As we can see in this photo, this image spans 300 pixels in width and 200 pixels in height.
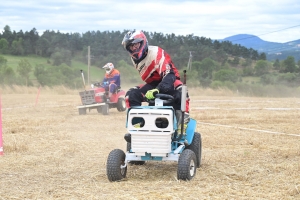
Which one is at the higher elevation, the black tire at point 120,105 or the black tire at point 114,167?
the black tire at point 114,167

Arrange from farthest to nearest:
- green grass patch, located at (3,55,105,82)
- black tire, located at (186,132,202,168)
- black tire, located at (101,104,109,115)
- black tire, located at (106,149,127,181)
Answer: green grass patch, located at (3,55,105,82)
black tire, located at (101,104,109,115)
black tire, located at (186,132,202,168)
black tire, located at (106,149,127,181)

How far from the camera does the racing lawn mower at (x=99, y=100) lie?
58.6ft

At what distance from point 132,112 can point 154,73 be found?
0.99 m

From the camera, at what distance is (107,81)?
18.7m

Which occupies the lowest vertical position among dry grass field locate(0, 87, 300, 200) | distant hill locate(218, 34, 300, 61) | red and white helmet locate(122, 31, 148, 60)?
dry grass field locate(0, 87, 300, 200)

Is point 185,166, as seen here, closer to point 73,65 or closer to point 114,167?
point 114,167

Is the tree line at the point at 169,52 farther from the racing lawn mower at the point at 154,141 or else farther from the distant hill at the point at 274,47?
the racing lawn mower at the point at 154,141

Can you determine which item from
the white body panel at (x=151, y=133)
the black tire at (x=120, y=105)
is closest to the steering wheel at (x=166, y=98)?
the white body panel at (x=151, y=133)

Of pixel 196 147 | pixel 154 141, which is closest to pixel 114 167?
pixel 154 141

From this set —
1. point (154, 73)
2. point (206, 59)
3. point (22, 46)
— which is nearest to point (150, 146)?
point (154, 73)

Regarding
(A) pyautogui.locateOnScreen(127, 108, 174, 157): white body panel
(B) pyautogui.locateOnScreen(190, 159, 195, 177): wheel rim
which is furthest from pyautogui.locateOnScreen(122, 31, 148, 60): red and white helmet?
(B) pyautogui.locateOnScreen(190, 159, 195, 177): wheel rim

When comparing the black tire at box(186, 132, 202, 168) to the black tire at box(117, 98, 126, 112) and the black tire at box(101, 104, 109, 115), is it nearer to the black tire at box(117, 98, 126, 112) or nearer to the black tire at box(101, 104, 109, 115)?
the black tire at box(101, 104, 109, 115)

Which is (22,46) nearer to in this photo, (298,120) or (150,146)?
(298,120)

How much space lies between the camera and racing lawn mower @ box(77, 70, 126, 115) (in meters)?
17.9
